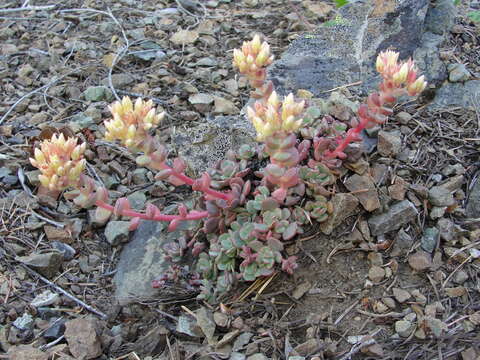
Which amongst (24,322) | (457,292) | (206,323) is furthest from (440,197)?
(24,322)

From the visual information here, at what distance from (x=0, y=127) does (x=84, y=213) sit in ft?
2.94

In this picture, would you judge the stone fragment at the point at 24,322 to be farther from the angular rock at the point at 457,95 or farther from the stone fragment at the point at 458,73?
the stone fragment at the point at 458,73

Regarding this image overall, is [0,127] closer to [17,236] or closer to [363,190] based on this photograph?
[17,236]

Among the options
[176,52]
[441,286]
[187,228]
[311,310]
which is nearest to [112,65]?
[176,52]

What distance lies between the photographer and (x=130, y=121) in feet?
6.81

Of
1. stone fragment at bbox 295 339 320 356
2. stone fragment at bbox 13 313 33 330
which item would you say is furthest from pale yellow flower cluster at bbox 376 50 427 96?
stone fragment at bbox 13 313 33 330

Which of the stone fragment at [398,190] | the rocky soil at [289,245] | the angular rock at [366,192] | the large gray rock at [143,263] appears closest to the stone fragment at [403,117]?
the rocky soil at [289,245]

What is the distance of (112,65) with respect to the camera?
12.6 ft

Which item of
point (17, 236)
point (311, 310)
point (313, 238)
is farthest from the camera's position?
point (17, 236)

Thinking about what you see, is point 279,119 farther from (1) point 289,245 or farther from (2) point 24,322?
(2) point 24,322

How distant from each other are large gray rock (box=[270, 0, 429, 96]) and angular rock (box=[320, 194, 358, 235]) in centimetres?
92

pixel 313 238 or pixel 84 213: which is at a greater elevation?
pixel 313 238

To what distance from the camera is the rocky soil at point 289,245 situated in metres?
2.26

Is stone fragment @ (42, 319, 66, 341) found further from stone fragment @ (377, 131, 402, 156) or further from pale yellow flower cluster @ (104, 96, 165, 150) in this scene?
stone fragment @ (377, 131, 402, 156)
